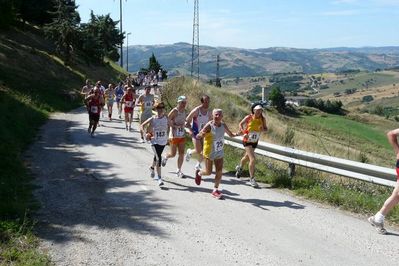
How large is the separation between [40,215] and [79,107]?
80.0 feet

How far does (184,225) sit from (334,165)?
4009 millimetres

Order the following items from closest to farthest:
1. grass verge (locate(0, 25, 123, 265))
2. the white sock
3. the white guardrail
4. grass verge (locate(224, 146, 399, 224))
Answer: grass verge (locate(0, 25, 123, 265)), the white sock, grass verge (locate(224, 146, 399, 224)), the white guardrail

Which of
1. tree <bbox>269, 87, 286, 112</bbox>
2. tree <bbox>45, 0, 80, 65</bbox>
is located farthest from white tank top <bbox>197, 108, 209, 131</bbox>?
tree <bbox>269, 87, 286, 112</bbox>

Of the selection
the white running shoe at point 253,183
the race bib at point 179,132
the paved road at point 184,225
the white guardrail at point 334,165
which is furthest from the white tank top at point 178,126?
the white guardrail at point 334,165

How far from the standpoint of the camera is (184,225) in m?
7.73

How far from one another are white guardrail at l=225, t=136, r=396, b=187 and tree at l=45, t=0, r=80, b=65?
34590 mm

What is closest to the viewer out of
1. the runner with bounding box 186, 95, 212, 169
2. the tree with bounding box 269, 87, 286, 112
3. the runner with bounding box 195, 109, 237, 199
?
the runner with bounding box 195, 109, 237, 199

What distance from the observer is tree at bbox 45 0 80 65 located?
1704 inches

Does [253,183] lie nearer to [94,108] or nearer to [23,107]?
[94,108]

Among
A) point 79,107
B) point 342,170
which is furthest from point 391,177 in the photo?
point 79,107

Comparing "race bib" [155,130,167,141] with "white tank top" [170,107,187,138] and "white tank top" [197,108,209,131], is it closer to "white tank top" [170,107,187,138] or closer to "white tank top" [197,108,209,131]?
"white tank top" [170,107,187,138]

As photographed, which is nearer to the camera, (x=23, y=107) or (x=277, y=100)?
(x=23, y=107)

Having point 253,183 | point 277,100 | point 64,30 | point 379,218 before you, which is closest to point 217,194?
point 253,183

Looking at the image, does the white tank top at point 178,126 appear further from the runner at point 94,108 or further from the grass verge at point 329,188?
the runner at point 94,108
